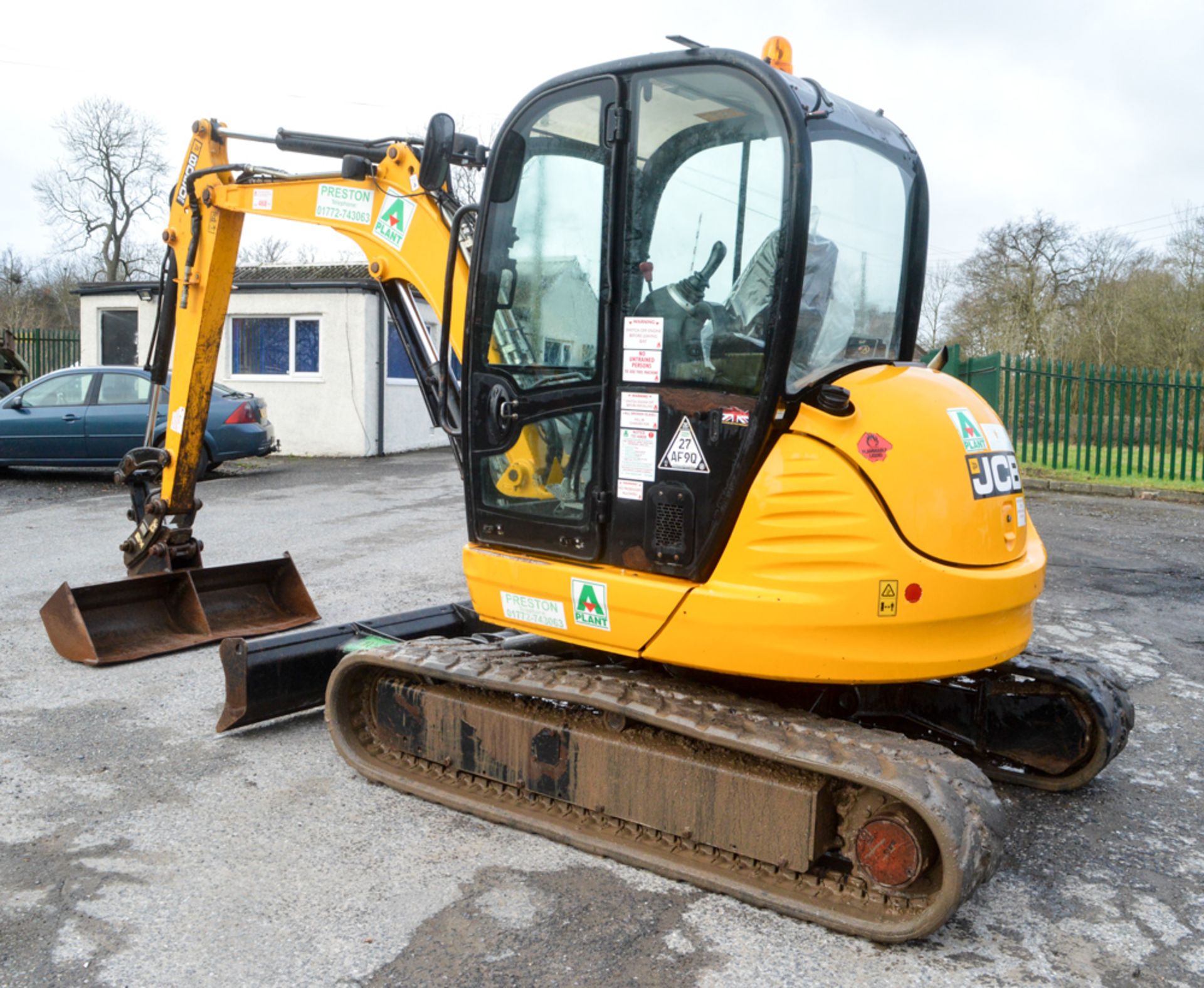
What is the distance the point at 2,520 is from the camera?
37.8 ft

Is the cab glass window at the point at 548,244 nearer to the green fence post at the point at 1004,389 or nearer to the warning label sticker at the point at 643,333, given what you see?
the warning label sticker at the point at 643,333

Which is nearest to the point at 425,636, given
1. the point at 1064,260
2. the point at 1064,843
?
the point at 1064,843

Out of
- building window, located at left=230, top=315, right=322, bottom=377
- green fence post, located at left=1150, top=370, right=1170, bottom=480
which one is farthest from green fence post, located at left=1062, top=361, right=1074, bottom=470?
building window, located at left=230, top=315, right=322, bottom=377

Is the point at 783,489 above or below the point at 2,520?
above

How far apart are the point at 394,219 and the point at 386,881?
9.54 ft

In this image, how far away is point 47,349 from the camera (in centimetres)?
2458

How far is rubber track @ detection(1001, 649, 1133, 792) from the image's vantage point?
4270 millimetres

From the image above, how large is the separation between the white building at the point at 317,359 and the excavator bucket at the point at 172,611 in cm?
1237

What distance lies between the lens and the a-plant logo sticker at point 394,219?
489cm

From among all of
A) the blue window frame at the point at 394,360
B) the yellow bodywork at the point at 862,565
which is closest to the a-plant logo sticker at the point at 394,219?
the yellow bodywork at the point at 862,565

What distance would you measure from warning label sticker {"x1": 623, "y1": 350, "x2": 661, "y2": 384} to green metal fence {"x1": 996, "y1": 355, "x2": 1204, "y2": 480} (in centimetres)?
1411

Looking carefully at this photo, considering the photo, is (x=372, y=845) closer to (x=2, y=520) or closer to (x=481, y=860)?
(x=481, y=860)

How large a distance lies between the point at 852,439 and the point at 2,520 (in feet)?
35.6

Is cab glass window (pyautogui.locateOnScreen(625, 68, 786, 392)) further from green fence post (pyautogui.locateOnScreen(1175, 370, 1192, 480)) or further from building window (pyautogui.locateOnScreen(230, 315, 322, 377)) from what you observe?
building window (pyautogui.locateOnScreen(230, 315, 322, 377))
